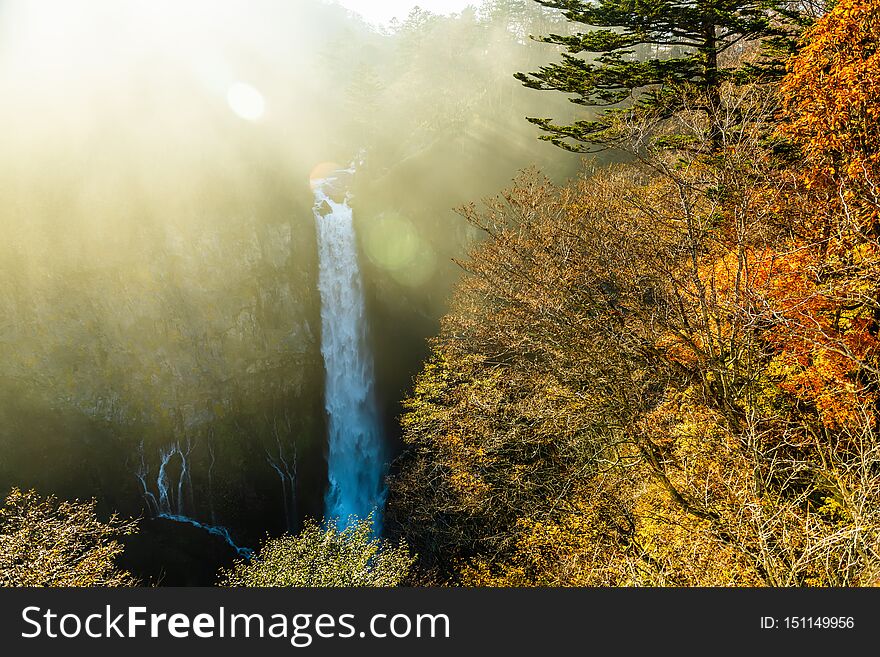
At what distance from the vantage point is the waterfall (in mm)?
30766

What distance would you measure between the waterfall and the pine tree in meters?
23.3

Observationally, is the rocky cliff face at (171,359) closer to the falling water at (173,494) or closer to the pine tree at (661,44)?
the falling water at (173,494)

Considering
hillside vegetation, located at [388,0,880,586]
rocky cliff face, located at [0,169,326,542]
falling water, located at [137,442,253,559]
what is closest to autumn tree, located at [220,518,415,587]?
hillside vegetation, located at [388,0,880,586]

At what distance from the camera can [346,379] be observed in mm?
31938

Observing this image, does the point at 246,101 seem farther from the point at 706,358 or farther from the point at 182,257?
the point at 706,358

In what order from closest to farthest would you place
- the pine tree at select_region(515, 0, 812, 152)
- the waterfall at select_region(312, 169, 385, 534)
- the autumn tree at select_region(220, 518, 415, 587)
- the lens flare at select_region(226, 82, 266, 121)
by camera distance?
the pine tree at select_region(515, 0, 812, 152)
the autumn tree at select_region(220, 518, 415, 587)
the waterfall at select_region(312, 169, 385, 534)
the lens flare at select_region(226, 82, 266, 121)

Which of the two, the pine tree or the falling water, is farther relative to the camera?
the falling water

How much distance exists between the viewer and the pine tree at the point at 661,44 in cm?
1023

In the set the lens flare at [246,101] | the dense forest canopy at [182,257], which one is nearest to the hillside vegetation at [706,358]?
the dense forest canopy at [182,257]

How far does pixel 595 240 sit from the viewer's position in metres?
13.2

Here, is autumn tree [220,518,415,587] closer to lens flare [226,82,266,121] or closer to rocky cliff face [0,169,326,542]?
rocky cliff face [0,169,326,542]

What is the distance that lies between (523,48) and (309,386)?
34489 millimetres

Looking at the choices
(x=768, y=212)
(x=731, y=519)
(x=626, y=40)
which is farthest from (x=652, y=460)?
(x=626, y=40)

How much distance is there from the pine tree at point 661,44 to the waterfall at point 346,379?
76.6 feet
